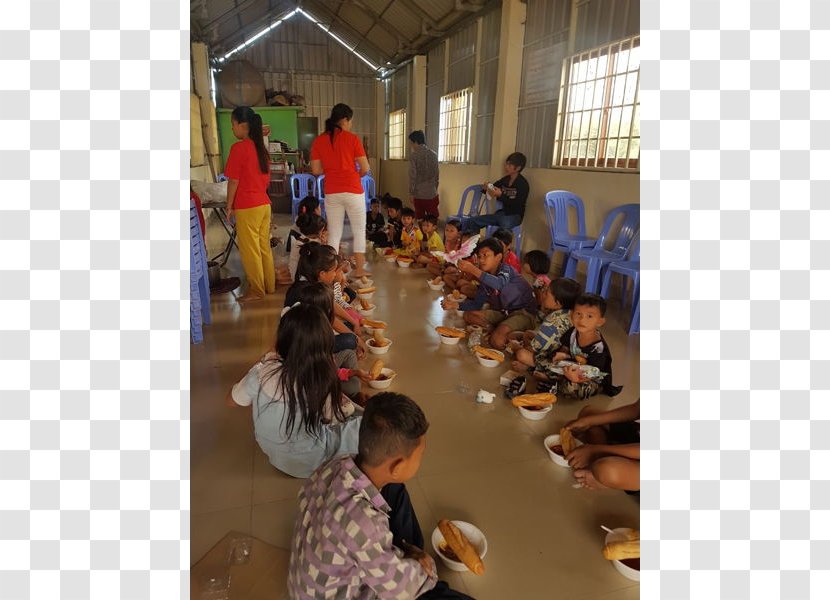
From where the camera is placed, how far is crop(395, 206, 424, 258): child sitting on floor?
565cm

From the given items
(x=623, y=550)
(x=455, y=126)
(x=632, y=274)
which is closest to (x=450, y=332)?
(x=632, y=274)

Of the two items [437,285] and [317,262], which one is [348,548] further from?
[437,285]

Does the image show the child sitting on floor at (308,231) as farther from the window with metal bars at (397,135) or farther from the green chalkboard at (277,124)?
the window with metal bars at (397,135)

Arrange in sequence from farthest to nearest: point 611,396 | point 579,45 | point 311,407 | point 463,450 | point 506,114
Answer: point 506,114
point 579,45
point 611,396
point 463,450
point 311,407

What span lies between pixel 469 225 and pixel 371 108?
32.7ft

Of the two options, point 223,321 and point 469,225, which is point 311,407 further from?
point 469,225

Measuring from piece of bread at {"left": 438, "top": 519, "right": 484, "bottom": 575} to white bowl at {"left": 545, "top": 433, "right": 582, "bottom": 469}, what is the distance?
639 mm

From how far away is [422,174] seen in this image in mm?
6301

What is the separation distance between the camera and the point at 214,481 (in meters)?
1.86

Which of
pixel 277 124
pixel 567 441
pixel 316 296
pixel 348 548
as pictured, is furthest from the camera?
pixel 277 124

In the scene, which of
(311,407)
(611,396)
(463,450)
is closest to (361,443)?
(311,407)

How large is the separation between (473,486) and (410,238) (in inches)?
167

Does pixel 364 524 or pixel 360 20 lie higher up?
pixel 360 20

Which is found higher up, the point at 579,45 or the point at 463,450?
the point at 579,45
